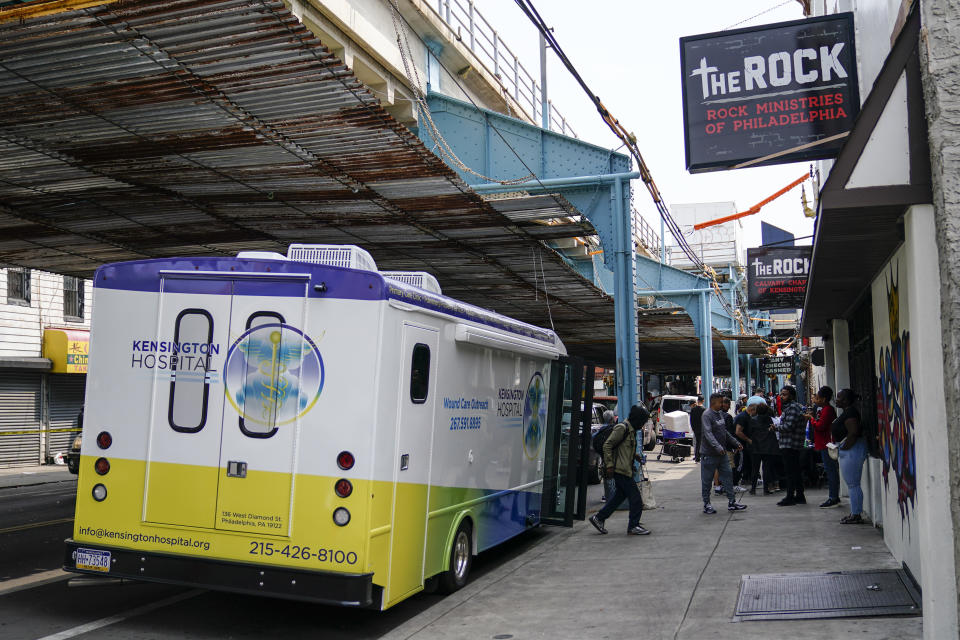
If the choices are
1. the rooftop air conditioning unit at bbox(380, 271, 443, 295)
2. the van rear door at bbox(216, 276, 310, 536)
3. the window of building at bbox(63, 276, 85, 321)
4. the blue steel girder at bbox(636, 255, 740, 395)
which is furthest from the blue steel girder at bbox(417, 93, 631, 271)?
the window of building at bbox(63, 276, 85, 321)

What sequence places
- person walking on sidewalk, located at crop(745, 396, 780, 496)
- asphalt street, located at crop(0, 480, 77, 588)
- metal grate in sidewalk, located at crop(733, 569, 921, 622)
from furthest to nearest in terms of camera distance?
person walking on sidewalk, located at crop(745, 396, 780, 496) → asphalt street, located at crop(0, 480, 77, 588) → metal grate in sidewalk, located at crop(733, 569, 921, 622)

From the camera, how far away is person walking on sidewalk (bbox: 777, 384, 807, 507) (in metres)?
13.8

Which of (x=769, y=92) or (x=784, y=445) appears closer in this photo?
(x=769, y=92)

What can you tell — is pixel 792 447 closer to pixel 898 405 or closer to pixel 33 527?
pixel 898 405

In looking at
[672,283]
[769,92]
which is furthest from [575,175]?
[672,283]

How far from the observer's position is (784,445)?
547 inches

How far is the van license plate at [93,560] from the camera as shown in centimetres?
672

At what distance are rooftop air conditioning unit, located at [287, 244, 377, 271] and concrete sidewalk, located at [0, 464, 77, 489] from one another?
13840mm

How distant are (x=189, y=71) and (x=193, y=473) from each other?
167 inches

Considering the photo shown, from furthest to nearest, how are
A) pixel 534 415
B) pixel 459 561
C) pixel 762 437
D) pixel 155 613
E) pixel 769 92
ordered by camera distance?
pixel 762 437
pixel 534 415
pixel 769 92
pixel 459 561
pixel 155 613

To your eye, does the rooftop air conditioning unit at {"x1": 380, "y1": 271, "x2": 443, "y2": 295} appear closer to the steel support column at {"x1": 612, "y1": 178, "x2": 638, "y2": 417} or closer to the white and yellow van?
the white and yellow van

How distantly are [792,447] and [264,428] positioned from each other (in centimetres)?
996

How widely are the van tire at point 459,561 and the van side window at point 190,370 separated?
8.82ft

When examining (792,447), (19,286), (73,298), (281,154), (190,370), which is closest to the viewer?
(190,370)
